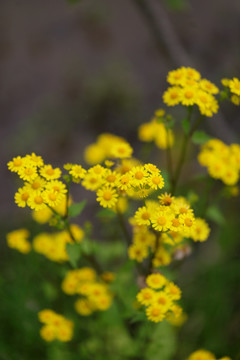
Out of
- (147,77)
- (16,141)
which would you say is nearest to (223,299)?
(16,141)

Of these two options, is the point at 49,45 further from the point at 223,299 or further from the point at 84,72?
the point at 223,299

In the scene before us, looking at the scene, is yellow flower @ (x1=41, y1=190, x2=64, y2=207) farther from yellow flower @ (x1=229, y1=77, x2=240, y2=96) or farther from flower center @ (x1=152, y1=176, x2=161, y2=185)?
yellow flower @ (x1=229, y1=77, x2=240, y2=96)

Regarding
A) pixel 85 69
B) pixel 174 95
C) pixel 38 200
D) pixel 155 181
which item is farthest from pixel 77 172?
pixel 85 69

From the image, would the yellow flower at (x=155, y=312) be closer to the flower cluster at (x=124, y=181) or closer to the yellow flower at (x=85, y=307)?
the flower cluster at (x=124, y=181)

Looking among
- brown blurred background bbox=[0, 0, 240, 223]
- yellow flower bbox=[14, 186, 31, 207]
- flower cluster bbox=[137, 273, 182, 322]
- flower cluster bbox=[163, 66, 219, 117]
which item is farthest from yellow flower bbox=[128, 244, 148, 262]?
brown blurred background bbox=[0, 0, 240, 223]

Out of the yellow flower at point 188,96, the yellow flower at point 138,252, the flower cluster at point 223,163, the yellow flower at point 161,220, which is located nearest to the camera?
the yellow flower at point 161,220

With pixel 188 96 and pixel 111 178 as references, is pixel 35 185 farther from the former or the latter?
pixel 188 96

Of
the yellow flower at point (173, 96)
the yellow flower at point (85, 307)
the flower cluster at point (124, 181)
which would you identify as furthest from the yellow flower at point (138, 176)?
the yellow flower at point (85, 307)
